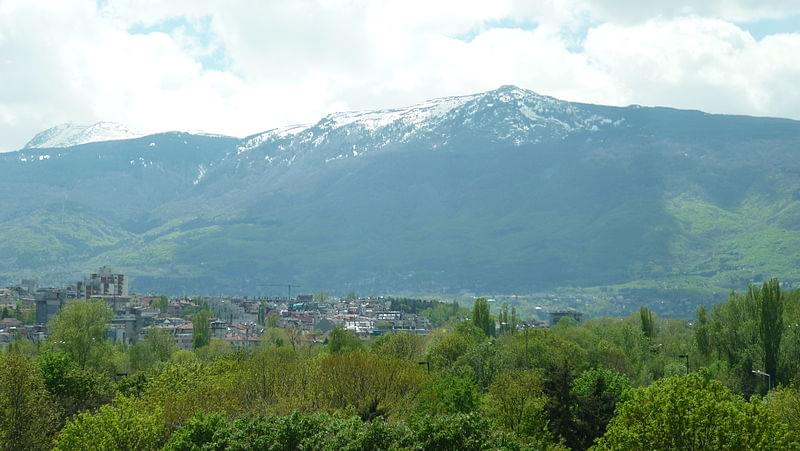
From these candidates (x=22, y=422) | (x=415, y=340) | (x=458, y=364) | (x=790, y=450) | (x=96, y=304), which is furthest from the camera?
(x=96, y=304)

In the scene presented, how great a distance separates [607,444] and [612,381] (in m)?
28.3

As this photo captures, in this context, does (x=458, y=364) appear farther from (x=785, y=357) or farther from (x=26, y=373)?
(x=26, y=373)

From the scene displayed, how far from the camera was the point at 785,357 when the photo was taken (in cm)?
10388

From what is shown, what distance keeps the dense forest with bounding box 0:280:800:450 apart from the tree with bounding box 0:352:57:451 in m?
0.09

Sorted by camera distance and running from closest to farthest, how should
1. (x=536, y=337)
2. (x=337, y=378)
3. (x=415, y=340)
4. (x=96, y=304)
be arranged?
(x=337, y=378) < (x=536, y=337) < (x=415, y=340) < (x=96, y=304)

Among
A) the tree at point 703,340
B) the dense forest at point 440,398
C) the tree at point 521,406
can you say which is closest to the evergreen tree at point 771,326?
the dense forest at point 440,398

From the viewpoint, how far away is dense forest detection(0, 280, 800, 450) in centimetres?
5381

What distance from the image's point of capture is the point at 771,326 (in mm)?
105375

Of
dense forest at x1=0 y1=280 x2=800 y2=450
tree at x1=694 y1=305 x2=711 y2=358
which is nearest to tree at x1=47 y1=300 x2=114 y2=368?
dense forest at x1=0 y1=280 x2=800 y2=450

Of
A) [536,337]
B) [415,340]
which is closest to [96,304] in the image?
[415,340]

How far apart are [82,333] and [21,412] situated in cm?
5988

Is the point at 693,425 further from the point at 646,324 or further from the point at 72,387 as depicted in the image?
the point at 646,324

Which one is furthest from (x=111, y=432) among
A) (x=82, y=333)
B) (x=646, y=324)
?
(x=646, y=324)

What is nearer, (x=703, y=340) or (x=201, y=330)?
(x=703, y=340)
